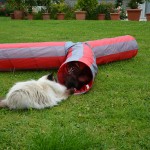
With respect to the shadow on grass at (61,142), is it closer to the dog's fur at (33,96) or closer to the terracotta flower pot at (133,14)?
the dog's fur at (33,96)

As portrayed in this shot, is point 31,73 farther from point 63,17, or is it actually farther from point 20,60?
point 63,17

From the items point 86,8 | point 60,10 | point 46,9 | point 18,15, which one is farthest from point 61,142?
point 46,9

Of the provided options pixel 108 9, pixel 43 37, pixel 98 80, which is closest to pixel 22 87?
pixel 98 80

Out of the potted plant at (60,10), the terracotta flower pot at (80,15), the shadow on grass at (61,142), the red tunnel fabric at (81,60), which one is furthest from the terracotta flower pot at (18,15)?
the shadow on grass at (61,142)

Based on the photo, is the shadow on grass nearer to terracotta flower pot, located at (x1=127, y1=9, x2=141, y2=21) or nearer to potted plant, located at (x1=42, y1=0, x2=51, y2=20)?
terracotta flower pot, located at (x1=127, y1=9, x2=141, y2=21)

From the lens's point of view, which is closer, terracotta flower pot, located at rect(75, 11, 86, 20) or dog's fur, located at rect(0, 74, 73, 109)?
dog's fur, located at rect(0, 74, 73, 109)

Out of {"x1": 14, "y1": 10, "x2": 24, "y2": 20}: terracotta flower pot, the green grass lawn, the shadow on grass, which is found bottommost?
{"x1": 14, "y1": 10, "x2": 24, "y2": 20}: terracotta flower pot

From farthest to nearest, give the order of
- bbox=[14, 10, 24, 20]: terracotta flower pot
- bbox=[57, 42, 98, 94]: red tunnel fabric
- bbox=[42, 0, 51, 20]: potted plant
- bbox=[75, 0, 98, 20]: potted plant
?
bbox=[14, 10, 24, 20]: terracotta flower pot → bbox=[42, 0, 51, 20]: potted plant → bbox=[75, 0, 98, 20]: potted plant → bbox=[57, 42, 98, 94]: red tunnel fabric

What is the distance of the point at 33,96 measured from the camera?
427cm

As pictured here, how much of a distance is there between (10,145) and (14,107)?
35.3 inches

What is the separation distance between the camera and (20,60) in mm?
6281

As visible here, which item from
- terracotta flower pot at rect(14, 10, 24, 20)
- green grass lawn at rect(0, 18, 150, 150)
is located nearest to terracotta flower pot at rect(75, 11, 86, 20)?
→ terracotta flower pot at rect(14, 10, 24, 20)

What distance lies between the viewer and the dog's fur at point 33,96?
418 centimetres

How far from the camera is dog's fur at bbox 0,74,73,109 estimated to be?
4180 millimetres
